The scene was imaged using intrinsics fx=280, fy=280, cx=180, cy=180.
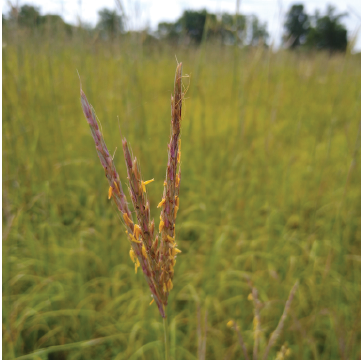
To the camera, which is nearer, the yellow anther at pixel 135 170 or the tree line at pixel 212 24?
the yellow anther at pixel 135 170

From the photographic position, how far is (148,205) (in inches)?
16.9

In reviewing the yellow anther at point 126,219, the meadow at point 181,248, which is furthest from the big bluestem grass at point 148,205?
the meadow at point 181,248

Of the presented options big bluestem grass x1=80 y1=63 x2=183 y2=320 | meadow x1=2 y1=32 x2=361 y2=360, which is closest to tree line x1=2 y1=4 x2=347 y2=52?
meadow x1=2 y1=32 x2=361 y2=360

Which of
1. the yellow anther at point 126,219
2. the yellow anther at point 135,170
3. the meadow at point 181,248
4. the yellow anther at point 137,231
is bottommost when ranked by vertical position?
the meadow at point 181,248

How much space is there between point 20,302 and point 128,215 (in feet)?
3.76

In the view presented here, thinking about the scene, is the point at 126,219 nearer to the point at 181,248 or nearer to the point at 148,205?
the point at 148,205

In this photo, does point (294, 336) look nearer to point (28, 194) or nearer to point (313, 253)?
point (313, 253)

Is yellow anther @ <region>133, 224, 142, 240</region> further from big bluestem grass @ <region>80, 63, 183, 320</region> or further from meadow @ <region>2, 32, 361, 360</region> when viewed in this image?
meadow @ <region>2, 32, 361, 360</region>

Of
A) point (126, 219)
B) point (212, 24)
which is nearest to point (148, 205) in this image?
point (126, 219)

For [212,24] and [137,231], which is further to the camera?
[212,24]

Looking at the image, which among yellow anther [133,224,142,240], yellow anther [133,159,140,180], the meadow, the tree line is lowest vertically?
the meadow

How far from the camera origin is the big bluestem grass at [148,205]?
0.38 meters

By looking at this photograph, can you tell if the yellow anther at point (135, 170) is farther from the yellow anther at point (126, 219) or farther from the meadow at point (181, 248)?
the meadow at point (181, 248)

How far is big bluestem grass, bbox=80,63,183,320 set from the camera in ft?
1.23
